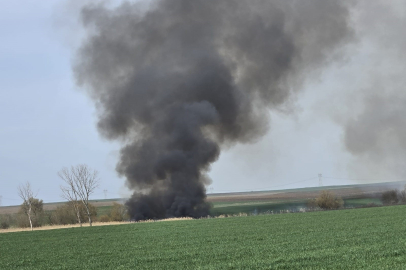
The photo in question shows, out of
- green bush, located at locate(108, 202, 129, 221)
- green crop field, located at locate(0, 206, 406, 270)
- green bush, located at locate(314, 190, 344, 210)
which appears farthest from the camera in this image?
green bush, located at locate(108, 202, 129, 221)

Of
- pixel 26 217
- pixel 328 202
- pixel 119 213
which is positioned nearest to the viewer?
pixel 328 202

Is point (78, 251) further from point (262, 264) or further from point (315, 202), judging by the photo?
point (315, 202)

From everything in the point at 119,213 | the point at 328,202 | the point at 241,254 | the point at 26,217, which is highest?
the point at 241,254

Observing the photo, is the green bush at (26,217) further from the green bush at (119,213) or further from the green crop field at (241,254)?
the green crop field at (241,254)

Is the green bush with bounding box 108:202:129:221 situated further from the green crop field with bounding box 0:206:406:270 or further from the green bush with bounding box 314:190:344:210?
the green crop field with bounding box 0:206:406:270

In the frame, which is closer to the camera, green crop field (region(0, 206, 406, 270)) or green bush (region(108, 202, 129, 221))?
green crop field (region(0, 206, 406, 270))

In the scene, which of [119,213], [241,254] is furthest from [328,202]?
[241,254]

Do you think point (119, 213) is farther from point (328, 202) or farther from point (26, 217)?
point (328, 202)

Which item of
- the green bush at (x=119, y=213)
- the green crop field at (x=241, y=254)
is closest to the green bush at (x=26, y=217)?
the green bush at (x=119, y=213)

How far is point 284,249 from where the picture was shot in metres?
18.1

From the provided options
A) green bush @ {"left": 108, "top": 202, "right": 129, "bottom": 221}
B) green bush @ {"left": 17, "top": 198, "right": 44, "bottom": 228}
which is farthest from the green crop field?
green bush @ {"left": 108, "top": 202, "right": 129, "bottom": 221}

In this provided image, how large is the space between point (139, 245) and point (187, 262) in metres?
7.65

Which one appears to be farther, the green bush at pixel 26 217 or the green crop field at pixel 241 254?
the green bush at pixel 26 217

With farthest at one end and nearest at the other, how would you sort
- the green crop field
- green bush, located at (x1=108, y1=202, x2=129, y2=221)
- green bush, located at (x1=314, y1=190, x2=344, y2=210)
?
green bush, located at (x1=108, y1=202, x2=129, y2=221), green bush, located at (x1=314, y1=190, x2=344, y2=210), the green crop field
